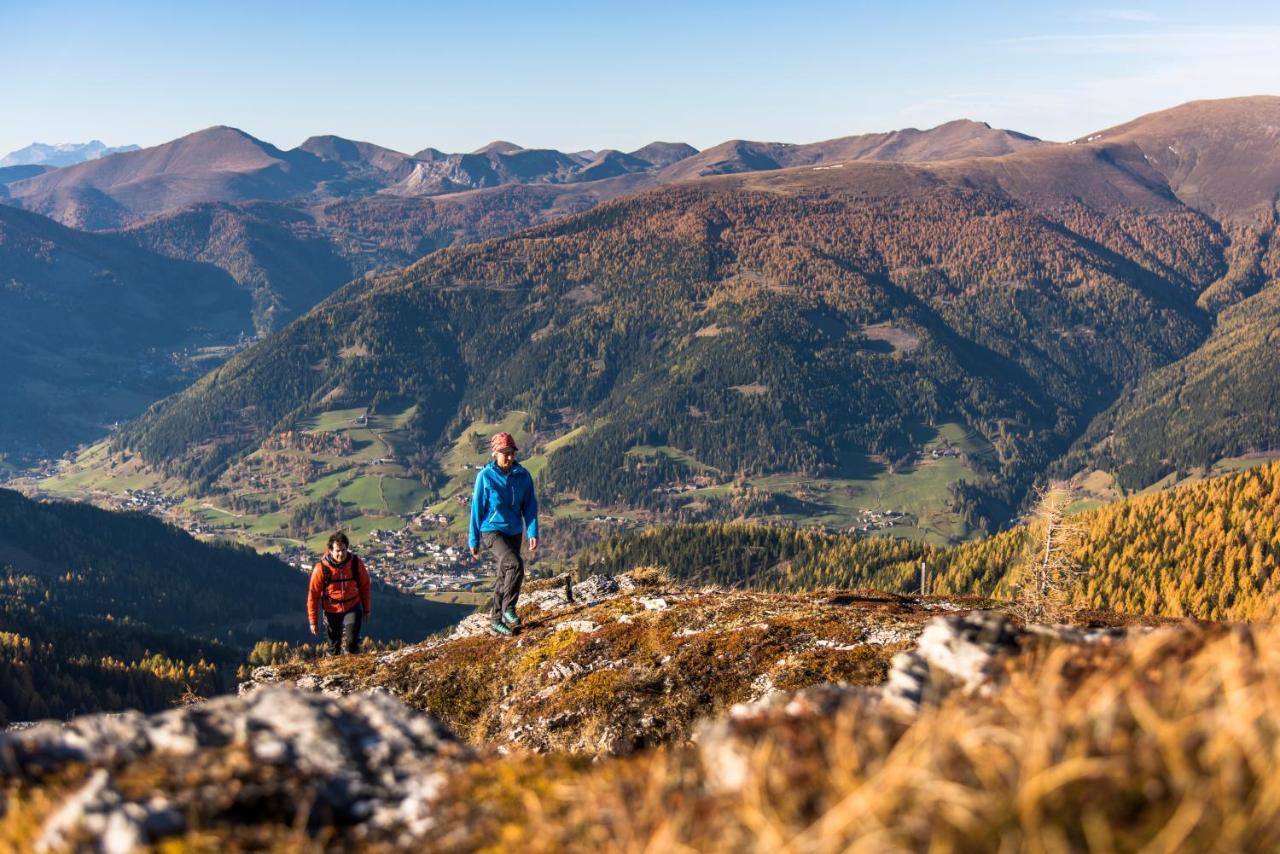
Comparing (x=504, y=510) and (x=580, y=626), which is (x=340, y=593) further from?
(x=580, y=626)

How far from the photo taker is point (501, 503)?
76.0 ft

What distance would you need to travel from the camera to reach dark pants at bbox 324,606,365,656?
92.1ft

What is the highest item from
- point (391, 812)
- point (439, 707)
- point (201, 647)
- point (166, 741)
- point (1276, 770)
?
point (1276, 770)

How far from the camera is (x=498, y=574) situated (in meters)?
25.1

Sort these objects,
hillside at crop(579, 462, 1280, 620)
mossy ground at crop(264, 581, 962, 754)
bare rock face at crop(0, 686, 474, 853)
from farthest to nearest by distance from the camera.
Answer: hillside at crop(579, 462, 1280, 620) → mossy ground at crop(264, 581, 962, 754) → bare rock face at crop(0, 686, 474, 853)

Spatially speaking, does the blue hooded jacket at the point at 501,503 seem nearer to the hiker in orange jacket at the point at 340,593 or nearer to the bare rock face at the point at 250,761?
the hiker in orange jacket at the point at 340,593

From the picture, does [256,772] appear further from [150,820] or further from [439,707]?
[439,707]

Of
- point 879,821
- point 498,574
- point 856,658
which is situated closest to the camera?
point 879,821

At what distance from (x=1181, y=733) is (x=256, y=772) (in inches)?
261

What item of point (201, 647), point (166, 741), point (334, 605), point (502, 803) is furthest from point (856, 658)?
point (201, 647)

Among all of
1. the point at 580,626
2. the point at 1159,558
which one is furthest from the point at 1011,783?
the point at 1159,558

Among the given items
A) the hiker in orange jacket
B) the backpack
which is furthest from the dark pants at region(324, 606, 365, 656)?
the backpack

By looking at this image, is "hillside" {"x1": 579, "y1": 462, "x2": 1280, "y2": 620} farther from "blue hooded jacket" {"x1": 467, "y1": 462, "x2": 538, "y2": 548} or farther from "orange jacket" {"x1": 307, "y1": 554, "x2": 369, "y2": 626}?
"orange jacket" {"x1": 307, "y1": 554, "x2": 369, "y2": 626}

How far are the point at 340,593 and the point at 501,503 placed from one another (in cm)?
792
